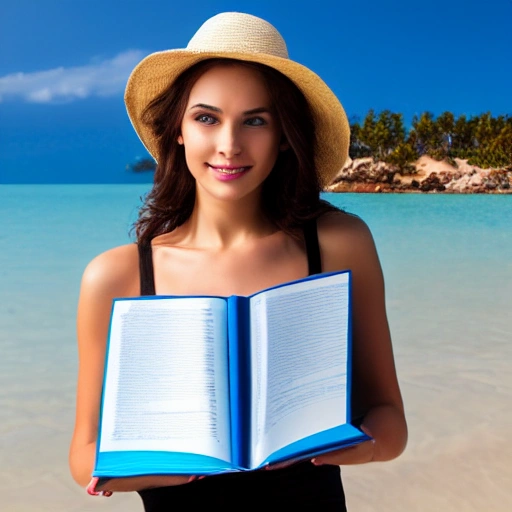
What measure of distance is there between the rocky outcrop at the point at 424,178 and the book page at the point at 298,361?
30136mm

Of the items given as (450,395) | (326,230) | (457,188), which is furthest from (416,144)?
(326,230)

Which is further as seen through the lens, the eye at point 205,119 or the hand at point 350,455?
the eye at point 205,119

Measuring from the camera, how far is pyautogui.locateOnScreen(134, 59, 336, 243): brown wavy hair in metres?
1.48

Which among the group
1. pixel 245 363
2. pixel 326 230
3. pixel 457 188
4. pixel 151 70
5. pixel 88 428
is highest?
pixel 151 70

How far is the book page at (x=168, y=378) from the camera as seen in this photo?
1117mm

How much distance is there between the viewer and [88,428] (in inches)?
56.1

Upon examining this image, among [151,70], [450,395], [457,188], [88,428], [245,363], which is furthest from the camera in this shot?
[457,188]

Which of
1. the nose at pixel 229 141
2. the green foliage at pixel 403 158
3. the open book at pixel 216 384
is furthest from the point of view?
the green foliage at pixel 403 158

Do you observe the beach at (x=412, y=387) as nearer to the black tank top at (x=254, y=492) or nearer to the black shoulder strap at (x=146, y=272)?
the black shoulder strap at (x=146, y=272)

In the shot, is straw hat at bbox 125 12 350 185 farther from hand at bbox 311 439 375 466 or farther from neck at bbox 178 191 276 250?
hand at bbox 311 439 375 466

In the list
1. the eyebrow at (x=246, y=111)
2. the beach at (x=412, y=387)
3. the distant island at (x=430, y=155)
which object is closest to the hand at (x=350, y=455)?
the eyebrow at (x=246, y=111)

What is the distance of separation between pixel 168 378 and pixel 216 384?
0.08 metres

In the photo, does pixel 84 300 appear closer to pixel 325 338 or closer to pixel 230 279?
pixel 230 279

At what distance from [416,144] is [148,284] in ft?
123
